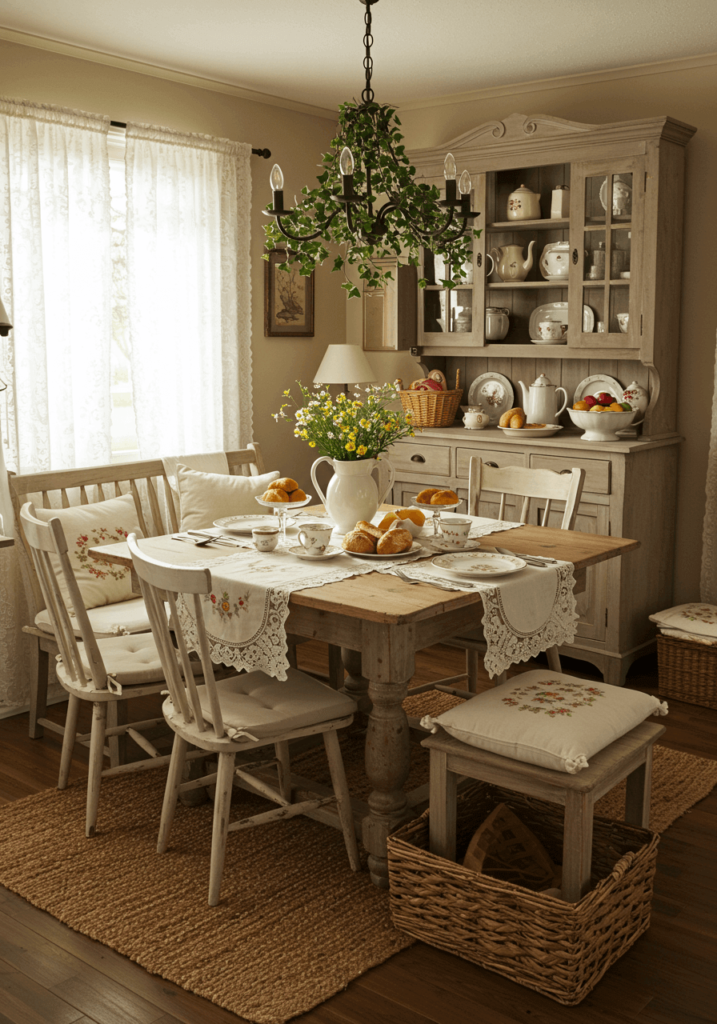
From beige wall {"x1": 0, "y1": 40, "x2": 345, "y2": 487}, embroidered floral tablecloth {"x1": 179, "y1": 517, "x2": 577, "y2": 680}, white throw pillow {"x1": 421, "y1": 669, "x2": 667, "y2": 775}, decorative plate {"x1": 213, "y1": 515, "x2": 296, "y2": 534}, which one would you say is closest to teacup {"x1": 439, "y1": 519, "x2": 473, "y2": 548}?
embroidered floral tablecloth {"x1": 179, "y1": 517, "x2": 577, "y2": 680}

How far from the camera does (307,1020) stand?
208 cm

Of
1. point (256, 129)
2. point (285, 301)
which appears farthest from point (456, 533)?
point (256, 129)

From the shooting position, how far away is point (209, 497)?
3.78m

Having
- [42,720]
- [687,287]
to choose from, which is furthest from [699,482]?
[42,720]

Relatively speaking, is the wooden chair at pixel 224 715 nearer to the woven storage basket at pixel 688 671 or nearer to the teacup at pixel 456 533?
the teacup at pixel 456 533

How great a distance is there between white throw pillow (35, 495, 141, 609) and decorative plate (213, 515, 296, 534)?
0.53 meters

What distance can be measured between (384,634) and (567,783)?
54cm

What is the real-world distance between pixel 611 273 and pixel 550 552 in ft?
5.95

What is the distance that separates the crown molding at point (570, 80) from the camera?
406cm

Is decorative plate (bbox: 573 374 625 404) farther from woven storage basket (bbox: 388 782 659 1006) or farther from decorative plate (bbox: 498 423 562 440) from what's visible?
woven storage basket (bbox: 388 782 659 1006)

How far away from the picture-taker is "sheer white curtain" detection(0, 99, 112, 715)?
12.2 ft

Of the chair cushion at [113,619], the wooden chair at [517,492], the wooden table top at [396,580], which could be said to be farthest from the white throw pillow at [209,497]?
the wooden chair at [517,492]

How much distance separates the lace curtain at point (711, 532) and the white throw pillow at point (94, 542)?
95.0 inches

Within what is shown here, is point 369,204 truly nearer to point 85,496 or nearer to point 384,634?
point 384,634
